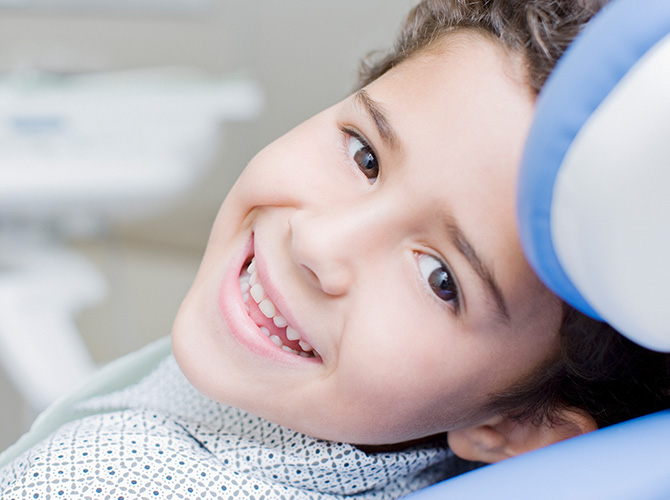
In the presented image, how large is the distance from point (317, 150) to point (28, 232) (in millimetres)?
886

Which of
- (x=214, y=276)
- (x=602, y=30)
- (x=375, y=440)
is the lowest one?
(x=375, y=440)

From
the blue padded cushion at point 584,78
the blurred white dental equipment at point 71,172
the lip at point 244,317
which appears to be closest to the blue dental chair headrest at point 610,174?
the blue padded cushion at point 584,78

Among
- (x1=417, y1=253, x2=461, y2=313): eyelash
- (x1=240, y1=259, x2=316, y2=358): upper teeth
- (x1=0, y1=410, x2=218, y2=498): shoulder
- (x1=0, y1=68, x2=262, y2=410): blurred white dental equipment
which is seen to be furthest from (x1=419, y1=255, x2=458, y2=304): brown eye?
(x1=0, y1=68, x2=262, y2=410): blurred white dental equipment

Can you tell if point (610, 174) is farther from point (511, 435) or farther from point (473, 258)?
point (511, 435)

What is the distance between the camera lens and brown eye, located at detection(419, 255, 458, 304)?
494mm

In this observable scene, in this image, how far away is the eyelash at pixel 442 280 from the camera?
49 cm

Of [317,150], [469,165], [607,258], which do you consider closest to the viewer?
[607,258]

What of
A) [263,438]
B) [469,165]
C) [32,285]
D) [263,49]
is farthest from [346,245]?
[263,49]

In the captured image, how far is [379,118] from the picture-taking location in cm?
53

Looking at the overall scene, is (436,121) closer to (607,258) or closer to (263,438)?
(607,258)

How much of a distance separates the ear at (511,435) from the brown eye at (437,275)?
0.14m

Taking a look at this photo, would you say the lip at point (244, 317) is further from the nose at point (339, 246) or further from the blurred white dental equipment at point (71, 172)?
the blurred white dental equipment at point (71, 172)

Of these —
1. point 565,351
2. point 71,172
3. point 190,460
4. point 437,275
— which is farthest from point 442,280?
point 71,172

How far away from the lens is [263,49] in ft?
5.81
